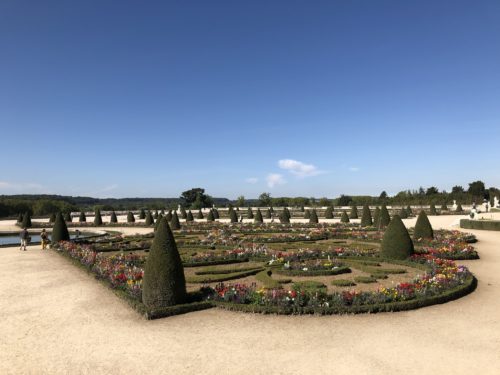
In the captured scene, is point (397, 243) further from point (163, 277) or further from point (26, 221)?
point (26, 221)

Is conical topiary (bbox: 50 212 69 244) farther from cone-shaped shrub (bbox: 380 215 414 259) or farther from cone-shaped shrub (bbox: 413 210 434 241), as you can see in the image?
cone-shaped shrub (bbox: 413 210 434 241)

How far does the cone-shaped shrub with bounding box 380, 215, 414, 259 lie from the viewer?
1711cm

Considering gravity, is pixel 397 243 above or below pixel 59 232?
below

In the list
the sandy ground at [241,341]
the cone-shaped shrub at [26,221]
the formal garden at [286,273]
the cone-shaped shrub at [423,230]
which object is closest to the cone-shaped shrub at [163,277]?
the formal garden at [286,273]

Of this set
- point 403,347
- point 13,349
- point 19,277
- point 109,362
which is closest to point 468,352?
point 403,347

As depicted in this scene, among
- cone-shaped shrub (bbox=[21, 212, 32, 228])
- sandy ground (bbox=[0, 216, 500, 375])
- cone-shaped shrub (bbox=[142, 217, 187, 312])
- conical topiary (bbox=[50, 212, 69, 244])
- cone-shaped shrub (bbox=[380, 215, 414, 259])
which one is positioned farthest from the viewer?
cone-shaped shrub (bbox=[21, 212, 32, 228])

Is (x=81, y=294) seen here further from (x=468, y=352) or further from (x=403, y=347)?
(x=468, y=352)

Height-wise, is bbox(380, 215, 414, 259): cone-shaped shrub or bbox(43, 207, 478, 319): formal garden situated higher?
bbox(380, 215, 414, 259): cone-shaped shrub

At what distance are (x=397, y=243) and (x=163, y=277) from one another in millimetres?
11170

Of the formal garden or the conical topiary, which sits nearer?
the formal garden

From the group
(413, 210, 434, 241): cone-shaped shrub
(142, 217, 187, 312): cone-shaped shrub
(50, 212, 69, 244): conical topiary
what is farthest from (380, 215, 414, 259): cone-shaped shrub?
(50, 212, 69, 244): conical topiary

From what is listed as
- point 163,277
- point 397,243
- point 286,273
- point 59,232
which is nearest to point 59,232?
point 59,232

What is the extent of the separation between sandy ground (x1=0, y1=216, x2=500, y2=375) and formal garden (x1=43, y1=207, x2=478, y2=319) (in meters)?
0.46

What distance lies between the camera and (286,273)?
1511cm
